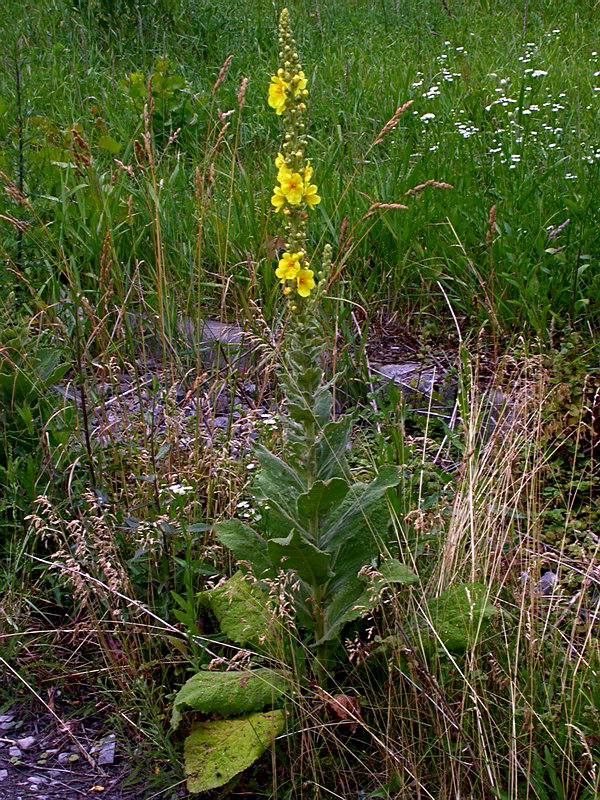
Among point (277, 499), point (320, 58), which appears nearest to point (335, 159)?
point (320, 58)

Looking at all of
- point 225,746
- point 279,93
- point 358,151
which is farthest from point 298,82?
point 358,151

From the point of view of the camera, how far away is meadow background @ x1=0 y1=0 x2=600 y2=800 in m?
2.12

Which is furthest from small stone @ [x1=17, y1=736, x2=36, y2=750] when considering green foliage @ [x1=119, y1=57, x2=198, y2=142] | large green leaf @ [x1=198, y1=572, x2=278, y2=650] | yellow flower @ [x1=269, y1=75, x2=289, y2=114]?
green foliage @ [x1=119, y1=57, x2=198, y2=142]

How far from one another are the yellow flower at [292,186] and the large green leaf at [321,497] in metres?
0.66

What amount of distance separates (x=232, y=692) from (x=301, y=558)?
0.36 metres

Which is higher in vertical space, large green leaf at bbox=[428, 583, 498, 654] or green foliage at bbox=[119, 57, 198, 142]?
green foliage at bbox=[119, 57, 198, 142]

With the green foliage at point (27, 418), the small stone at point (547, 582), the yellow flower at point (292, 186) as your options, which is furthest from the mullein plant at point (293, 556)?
the green foliage at point (27, 418)

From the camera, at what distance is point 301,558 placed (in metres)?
2.11

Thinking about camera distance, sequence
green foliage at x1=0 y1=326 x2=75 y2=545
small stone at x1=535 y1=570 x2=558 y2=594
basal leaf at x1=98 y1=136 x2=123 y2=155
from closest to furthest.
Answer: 1. small stone at x1=535 y1=570 x2=558 y2=594
2. green foliage at x1=0 y1=326 x2=75 y2=545
3. basal leaf at x1=98 y1=136 x2=123 y2=155

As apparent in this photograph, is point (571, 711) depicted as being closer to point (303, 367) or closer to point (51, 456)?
point (303, 367)

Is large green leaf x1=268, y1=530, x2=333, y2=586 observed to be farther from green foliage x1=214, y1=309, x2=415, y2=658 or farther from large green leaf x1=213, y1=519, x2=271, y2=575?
large green leaf x1=213, y1=519, x2=271, y2=575

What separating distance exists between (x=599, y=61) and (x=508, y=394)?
349 centimetres

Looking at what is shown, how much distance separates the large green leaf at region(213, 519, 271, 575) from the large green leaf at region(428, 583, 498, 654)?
0.45 m

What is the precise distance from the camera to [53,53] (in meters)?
6.00
